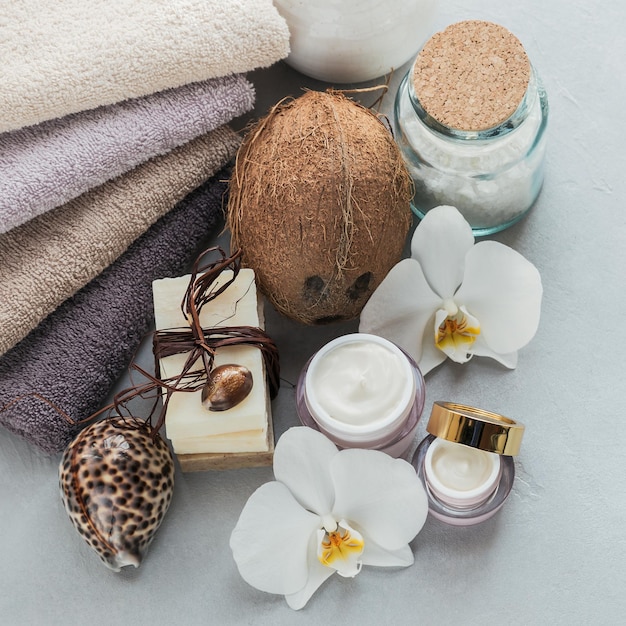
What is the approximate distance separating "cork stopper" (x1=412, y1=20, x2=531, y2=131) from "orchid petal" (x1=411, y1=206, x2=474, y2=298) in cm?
8

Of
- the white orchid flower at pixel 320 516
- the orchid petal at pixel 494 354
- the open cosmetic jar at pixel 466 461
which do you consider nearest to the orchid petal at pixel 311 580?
the white orchid flower at pixel 320 516

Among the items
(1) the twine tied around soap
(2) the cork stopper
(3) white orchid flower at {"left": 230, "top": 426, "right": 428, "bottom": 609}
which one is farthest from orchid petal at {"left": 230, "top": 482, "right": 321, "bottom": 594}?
(2) the cork stopper

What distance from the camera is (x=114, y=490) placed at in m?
0.77

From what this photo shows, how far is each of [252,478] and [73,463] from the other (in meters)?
0.16

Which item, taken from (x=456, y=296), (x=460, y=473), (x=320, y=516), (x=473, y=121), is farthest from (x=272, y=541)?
(x=473, y=121)

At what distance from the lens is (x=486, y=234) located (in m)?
0.90

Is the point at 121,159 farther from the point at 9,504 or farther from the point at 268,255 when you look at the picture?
the point at 9,504

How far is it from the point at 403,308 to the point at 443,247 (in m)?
0.06

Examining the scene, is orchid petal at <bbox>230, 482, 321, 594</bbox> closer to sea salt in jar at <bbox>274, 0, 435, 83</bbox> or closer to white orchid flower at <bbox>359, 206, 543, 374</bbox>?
white orchid flower at <bbox>359, 206, 543, 374</bbox>

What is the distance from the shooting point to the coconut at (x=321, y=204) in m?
0.75

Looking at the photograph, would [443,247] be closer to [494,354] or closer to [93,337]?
[494,354]

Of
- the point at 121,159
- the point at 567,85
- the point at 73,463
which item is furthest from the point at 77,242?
the point at 567,85

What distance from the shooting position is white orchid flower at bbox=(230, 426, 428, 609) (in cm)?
76

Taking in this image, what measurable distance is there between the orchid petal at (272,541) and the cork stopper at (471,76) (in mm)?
330
